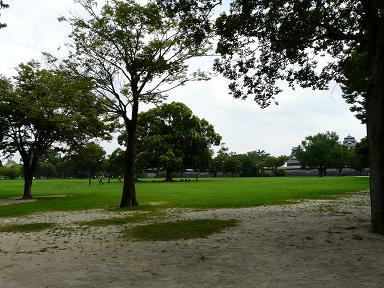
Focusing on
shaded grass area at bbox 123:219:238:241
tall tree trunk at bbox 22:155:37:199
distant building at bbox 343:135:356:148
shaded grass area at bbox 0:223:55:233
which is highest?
distant building at bbox 343:135:356:148

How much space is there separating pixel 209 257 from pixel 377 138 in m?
6.05

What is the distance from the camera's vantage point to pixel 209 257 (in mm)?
8609

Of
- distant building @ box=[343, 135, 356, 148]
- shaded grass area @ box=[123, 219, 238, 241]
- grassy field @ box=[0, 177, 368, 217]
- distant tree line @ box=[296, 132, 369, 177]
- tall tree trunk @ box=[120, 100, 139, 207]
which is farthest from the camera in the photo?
distant building @ box=[343, 135, 356, 148]

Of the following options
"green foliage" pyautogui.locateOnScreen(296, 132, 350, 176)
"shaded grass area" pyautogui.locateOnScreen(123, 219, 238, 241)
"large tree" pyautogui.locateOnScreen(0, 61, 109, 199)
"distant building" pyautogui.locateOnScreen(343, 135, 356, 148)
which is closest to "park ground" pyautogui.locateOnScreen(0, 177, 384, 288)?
"shaded grass area" pyautogui.locateOnScreen(123, 219, 238, 241)

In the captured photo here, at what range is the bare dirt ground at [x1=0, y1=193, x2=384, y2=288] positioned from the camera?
6.73 metres

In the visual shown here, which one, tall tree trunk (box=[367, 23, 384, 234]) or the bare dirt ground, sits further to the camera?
tall tree trunk (box=[367, 23, 384, 234])

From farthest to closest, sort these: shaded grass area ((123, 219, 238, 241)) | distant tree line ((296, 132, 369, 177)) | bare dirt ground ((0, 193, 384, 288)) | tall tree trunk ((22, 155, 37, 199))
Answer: distant tree line ((296, 132, 369, 177))
tall tree trunk ((22, 155, 37, 199))
shaded grass area ((123, 219, 238, 241))
bare dirt ground ((0, 193, 384, 288))

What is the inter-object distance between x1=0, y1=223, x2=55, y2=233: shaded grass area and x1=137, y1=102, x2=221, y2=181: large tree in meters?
47.5

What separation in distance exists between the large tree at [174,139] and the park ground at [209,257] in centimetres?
5116

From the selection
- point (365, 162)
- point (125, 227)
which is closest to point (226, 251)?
point (125, 227)

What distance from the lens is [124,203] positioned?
22109 millimetres

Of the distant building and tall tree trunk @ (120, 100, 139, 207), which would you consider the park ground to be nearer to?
tall tree trunk @ (120, 100, 139, 207)

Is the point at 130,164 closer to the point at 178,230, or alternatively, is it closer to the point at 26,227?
the point at 26,227

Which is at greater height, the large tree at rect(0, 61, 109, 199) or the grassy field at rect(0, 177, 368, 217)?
the large tree at rect(0, 61, 109, 199)
